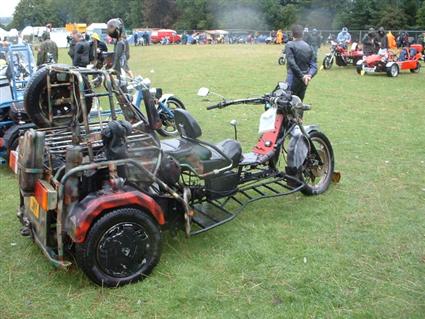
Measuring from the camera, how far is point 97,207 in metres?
3.62

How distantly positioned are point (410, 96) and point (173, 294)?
10.9 meters

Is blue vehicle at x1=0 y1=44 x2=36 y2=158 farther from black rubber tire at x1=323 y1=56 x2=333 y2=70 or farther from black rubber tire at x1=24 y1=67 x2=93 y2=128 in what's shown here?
black rubber tire at x1=323 y1=56 x2=333 y2=70

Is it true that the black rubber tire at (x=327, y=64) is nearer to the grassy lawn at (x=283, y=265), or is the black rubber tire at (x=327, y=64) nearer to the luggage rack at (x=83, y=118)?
the grassy lawn at (x=283, y=265)

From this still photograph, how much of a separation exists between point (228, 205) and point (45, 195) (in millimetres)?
2205

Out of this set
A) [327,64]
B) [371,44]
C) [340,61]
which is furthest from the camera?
[340,61]

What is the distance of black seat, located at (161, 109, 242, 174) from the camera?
451 cm

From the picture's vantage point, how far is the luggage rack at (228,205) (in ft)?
14.8

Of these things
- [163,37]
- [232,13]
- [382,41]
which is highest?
[232,13]

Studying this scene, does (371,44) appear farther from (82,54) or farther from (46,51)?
(46,51)

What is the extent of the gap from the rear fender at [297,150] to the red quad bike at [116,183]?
211mm

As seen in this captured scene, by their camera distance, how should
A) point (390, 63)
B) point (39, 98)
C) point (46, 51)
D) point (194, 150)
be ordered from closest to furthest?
1. point (194, 150)
2. point (39, 98)
3. point (46, 51)
4. point (390, 63)

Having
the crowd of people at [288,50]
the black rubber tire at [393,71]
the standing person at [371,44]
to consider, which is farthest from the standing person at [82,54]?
the standing person at [371,44]

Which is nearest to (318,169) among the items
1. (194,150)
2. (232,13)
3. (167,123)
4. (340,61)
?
(194,150)

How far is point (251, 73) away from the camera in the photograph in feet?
61.4
